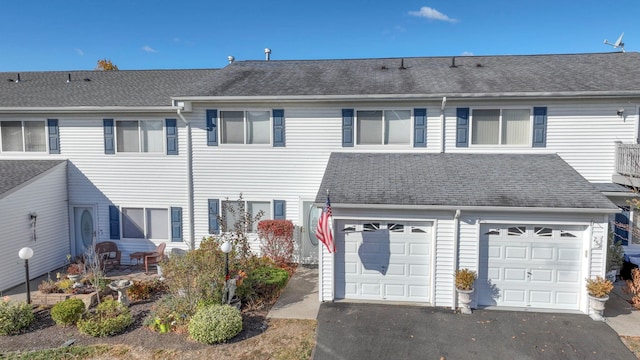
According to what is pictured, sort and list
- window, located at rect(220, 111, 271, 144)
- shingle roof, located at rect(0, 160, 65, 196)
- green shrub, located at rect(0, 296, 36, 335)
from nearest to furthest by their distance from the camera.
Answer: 1. green shrub, located at rect(0, 296, 36, 335)
2. shingle roof, located at rect(0, 160, 65, 196)
3. window, located at rect(220, 111, 271, 144)

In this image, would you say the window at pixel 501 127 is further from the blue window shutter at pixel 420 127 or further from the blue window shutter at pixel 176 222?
the blue window shutter at pixel 176 222

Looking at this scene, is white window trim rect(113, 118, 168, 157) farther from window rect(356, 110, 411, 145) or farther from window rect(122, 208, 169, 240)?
window rect(356, 110, 411, 145)

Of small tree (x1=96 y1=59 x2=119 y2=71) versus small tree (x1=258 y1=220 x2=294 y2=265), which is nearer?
small tree (x1=258 y1=220 x2=294 y2=265)

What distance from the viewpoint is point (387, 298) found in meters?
8.80

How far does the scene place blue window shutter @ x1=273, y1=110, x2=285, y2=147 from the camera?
11.4 meters

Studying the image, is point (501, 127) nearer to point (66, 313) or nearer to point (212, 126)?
point (212, 126)

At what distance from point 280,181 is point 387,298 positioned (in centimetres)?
500

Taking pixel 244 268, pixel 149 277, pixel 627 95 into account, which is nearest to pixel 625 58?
pixel 627 95

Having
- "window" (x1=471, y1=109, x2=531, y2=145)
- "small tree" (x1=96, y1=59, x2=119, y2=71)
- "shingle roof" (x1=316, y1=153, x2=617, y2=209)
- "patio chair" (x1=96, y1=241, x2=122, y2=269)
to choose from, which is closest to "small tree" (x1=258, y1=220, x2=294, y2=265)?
"shingle roof" (x1=316, y1=153, x2=617, y2=209)

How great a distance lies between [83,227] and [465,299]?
40.7 ft

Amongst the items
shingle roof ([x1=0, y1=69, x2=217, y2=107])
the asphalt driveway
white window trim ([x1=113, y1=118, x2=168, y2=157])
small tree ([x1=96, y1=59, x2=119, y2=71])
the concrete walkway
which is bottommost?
the asphalt driveway

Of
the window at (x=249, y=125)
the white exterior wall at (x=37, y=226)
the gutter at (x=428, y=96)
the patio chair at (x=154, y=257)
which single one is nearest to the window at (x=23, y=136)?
the white exterior wall at (x=37, y=226)

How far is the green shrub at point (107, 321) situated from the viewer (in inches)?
278

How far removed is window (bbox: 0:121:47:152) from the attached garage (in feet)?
33.8
